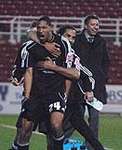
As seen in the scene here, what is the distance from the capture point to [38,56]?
8969mm

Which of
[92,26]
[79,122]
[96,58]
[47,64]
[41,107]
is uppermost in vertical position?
[92,26]

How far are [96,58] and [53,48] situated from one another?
2310 mm

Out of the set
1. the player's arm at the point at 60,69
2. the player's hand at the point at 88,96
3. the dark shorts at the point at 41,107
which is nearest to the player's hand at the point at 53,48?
the player's arm at the point at 60,69

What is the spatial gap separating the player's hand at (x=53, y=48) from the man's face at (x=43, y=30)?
0.42 feet

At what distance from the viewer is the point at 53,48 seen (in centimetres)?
888

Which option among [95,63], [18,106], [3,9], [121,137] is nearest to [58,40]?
[95,63]

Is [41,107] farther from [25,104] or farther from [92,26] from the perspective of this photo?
[92,26]

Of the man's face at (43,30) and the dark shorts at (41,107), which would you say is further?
the dark shorts at (41,107)

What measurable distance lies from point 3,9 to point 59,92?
20975 millimetres

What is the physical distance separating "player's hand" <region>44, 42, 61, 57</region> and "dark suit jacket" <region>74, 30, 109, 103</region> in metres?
2.03

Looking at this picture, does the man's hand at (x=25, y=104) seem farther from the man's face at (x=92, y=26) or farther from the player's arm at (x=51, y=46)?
the man's face at (x=92, y=26)

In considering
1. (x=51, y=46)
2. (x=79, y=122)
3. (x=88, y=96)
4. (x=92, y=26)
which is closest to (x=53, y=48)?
(x=51, y=46)

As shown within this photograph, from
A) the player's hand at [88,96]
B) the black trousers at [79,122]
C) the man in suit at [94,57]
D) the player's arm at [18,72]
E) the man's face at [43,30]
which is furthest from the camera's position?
the man in suit at [94,57]

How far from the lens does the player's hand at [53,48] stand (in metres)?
8.88
